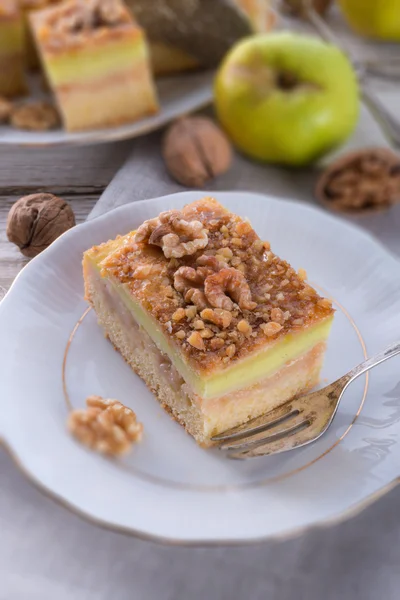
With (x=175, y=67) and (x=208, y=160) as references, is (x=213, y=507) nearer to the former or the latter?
(x=208, y=160)

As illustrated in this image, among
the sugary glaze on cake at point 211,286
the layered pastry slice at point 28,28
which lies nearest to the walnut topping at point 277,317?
the sugary glaze on cake at point 211,286

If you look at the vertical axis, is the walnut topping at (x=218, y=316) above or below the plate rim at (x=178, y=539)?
above

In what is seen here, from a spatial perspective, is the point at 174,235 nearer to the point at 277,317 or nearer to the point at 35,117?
the point at 277,317

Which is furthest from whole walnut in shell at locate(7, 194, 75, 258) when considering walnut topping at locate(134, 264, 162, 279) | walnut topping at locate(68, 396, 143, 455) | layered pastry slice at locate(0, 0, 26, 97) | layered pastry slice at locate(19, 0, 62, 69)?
layered pastry slice at locate(19, 0, 62, 69)

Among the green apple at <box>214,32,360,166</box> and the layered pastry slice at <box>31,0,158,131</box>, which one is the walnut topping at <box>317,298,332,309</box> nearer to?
the green apple at <box>214,32,360,166</box>

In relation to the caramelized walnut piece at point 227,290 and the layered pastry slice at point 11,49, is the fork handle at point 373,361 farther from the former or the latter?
the layered pastry slice at point 11,49

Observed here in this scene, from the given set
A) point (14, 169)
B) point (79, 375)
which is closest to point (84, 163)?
point (14, 169)
